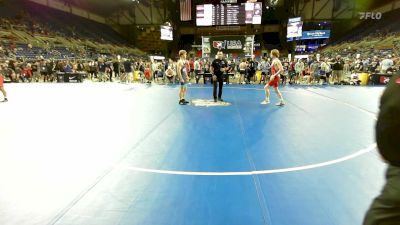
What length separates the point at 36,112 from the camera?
935 centimetres

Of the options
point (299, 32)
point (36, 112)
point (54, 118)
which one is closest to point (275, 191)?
point (54, 118)

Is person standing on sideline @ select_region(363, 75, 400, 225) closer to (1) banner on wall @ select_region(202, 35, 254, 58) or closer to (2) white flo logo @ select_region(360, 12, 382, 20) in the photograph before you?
(1) banner on wall @ select_region(202, 35, 254, 58)

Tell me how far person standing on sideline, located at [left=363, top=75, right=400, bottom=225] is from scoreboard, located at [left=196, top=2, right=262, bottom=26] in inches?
1036

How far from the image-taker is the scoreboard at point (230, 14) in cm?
2595

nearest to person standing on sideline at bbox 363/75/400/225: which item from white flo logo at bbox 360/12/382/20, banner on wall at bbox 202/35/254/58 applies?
banner on wall at bbox 202/35/254/58

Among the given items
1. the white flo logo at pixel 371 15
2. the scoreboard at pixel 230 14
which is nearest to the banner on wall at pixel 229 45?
the scoreboard at pixel 230 14

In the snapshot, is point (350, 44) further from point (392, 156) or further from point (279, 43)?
point (392, 156)

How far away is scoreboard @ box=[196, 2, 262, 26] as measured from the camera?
85.1ft

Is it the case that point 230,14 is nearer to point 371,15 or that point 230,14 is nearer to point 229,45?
point 229,45

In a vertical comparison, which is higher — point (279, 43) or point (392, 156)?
point (279, 43)

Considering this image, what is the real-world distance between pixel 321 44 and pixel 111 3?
35050mm

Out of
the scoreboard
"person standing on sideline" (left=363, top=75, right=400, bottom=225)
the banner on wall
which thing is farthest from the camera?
the scoreboard

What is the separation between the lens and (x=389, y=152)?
57.1 inches

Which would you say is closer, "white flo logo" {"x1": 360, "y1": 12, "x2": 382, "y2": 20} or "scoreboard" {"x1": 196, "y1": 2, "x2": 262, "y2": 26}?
"scoreboard" {"x1": 196, "y1": 2, "x2": 262, "y2": 26}
